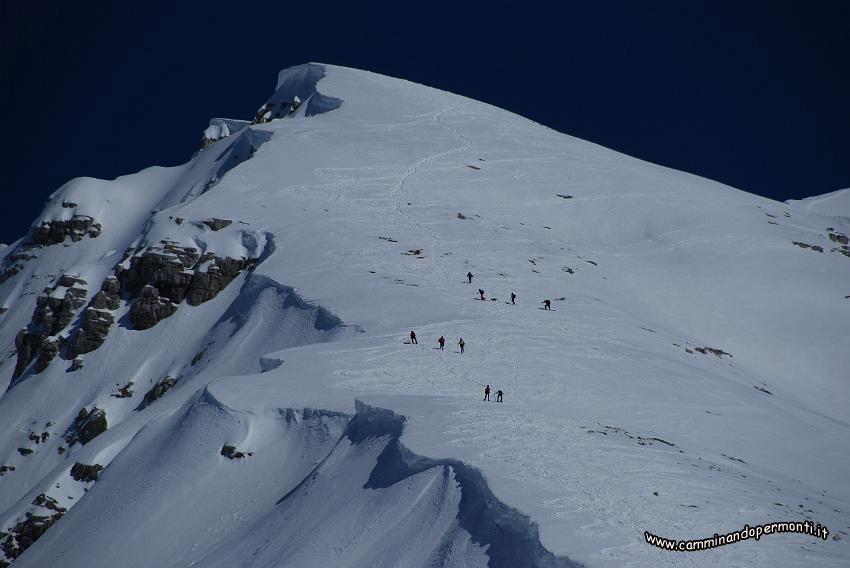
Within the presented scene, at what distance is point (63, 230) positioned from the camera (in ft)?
311

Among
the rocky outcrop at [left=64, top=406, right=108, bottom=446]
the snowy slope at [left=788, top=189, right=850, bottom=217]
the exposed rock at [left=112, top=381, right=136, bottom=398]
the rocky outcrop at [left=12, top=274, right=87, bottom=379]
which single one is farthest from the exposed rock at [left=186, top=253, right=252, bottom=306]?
the snowy slope at [left=788, top=189, right=850, bottom=217]

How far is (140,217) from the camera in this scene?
96.1 metres

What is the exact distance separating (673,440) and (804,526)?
10.0m

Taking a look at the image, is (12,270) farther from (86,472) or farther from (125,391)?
(86,472)

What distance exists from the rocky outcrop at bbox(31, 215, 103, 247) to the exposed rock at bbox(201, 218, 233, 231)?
36.5m

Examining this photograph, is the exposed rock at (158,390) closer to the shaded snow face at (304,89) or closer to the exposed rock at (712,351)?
the exposed rock at (712,351)

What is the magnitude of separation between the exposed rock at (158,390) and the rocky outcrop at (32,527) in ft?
32.5

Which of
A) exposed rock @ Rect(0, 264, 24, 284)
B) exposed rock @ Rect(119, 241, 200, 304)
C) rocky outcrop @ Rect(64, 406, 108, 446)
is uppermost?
exposed rock @ Rect(119, 241, 200, 304)

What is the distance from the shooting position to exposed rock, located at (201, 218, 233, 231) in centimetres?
6291

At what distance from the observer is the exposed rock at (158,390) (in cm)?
5222

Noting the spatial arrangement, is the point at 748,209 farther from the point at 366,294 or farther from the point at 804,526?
the point at 804,526

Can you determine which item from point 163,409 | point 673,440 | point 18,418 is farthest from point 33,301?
point 673,440

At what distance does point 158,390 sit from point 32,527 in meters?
11.5

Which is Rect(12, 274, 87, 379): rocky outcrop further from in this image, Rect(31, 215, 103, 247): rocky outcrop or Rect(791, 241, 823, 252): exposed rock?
Rect(791, 241, 823, 252): exposed rock
